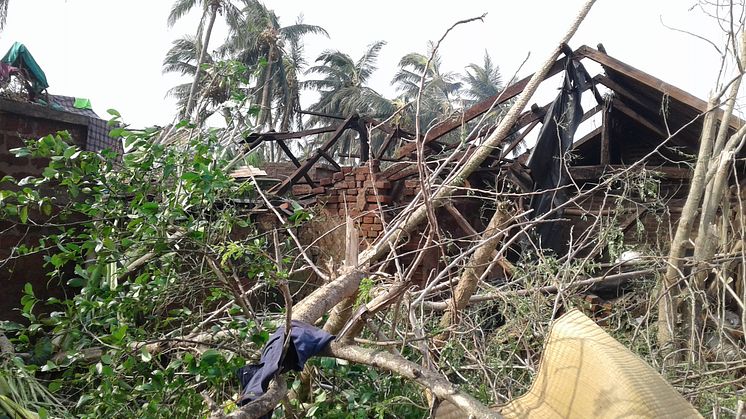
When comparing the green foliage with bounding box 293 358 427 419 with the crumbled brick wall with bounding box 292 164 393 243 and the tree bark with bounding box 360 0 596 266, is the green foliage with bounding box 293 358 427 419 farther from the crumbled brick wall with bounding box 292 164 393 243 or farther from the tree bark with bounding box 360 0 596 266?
the crumbled brick wall with bounding box 292 164 393 243

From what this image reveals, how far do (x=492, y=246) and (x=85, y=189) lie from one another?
226 centimetres

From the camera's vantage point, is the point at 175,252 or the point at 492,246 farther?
the point at 492,246

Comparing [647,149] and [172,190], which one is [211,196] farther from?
[647,149]

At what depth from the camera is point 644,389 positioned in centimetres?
197

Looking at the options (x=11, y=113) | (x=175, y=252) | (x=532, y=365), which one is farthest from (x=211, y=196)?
(x=11, y=113)

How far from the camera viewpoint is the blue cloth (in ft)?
7.63

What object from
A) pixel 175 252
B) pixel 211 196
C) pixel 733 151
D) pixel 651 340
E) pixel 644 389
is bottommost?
pixel 651 340

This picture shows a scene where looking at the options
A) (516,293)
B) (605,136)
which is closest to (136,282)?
(516,293)

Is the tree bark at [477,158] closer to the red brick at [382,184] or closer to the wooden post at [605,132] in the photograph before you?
the red brick at [382,184]

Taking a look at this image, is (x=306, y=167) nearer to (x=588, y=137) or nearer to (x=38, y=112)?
(x=38, y=112)

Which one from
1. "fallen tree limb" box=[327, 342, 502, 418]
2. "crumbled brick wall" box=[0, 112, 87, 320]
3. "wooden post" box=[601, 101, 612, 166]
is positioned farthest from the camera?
"wooden post" box=[601, 101, 612, 166]

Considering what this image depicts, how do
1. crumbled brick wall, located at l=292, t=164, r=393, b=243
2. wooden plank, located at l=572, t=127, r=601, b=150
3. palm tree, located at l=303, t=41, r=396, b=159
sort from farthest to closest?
palm tree, located at l=303, t=41, r=396, b=159, wooden plank, located at l=572, t=127, r=601, b=150, crumbled brick wall, located at l=292, t=164, r=393, b=243

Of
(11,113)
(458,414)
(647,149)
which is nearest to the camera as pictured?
(458,414)

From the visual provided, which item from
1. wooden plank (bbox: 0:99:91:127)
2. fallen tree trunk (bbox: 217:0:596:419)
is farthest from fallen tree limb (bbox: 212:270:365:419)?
wooden plank (bbox: 0:99:91:127)
